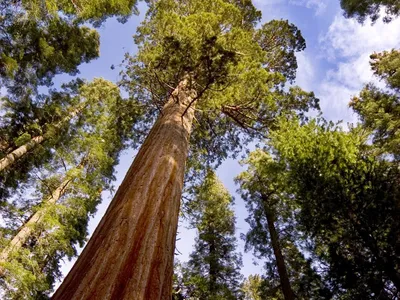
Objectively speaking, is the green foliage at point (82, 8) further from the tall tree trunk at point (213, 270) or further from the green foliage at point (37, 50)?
the tall tree trunk at point (213, 270)

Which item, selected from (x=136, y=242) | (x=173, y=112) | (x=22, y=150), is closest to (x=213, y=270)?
(x=22, y=150)

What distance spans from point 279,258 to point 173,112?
27.6 ft

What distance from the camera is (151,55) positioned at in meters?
5.97

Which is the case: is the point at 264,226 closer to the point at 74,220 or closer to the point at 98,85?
the point at 74,220

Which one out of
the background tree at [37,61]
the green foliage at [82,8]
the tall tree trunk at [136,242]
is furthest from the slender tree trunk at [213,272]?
the green foliage at [82,8]

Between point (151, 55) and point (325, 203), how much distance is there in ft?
17.0

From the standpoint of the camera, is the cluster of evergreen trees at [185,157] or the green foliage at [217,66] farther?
the green foliage at [217,66]

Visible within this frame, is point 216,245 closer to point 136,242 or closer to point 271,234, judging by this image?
point 271,234

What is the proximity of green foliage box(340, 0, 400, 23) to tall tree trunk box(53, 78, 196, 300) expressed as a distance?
11.0 metres

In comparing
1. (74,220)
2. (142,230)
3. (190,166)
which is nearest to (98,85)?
(74,220)

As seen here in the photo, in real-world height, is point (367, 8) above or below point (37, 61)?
above

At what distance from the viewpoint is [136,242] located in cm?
209

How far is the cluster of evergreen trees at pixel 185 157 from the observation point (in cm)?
262

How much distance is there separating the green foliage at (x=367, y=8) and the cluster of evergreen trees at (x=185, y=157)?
0.06 m
